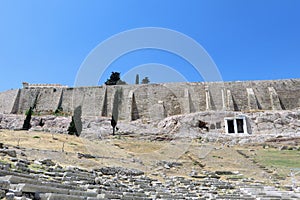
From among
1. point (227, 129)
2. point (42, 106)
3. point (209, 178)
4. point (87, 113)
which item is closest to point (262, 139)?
point (227, 129)

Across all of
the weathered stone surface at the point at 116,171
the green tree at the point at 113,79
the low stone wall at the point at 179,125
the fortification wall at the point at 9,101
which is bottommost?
the weathered stone surface at the point at 116,171

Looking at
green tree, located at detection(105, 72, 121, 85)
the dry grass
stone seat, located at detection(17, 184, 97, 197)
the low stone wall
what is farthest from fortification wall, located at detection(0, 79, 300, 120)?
stone seat, located at detection(17, 184, 97, 197)

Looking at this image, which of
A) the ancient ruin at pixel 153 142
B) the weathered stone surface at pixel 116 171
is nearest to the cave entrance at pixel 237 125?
the ancient ruin at pixel 153 142

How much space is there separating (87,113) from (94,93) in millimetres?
3612

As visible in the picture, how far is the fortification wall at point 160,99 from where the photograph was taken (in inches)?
1585

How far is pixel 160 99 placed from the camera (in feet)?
138

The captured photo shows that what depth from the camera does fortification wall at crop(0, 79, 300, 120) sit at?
40.2 m

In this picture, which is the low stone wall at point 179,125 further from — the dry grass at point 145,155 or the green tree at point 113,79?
the green tree at point 113,79

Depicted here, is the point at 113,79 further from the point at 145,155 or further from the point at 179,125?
the point at 145,155

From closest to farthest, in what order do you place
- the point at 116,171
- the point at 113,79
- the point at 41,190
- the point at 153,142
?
1. the point at 41,190
2. the point at 116,171
3. the point at 153,142
4. the point at 113,79

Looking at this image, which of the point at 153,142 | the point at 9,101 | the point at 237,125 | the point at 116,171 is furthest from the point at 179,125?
the point at 9,101

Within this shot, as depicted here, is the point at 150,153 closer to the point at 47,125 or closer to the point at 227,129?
the point at 227,129

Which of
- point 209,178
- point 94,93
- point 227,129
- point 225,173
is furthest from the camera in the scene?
point 94,93

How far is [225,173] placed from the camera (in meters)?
15.1
